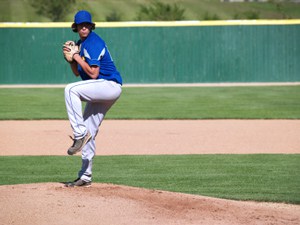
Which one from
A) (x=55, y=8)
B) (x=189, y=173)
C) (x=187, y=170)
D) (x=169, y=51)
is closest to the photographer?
(x=189, y=173)

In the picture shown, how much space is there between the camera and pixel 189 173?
37.0 feet

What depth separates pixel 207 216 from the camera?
25.4 ft

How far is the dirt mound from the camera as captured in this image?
743 cm

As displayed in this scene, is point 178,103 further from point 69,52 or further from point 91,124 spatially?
point 69,52

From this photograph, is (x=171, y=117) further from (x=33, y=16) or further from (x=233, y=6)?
(x=233, y=6)

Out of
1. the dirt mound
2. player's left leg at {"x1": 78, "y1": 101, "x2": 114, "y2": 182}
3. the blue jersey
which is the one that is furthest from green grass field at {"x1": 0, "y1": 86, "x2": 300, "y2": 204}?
the blue jersey

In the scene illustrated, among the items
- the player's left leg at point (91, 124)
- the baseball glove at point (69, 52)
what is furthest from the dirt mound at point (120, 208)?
the baseball glove at point (69, 52)

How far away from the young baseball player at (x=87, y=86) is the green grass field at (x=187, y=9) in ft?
145

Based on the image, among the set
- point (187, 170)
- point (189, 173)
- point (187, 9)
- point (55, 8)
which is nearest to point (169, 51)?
point (187, 170)

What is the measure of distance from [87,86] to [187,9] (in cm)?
5284

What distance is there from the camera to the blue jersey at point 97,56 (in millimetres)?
8305

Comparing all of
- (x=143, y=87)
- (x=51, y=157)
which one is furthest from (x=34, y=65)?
(x=51, y=157)

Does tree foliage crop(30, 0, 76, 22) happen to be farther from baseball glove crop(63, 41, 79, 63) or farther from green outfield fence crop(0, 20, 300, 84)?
baseball glove crop(63, 41, 79, 63)

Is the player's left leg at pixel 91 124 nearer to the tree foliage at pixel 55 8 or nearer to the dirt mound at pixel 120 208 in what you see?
the dirt mound at pixel 120 208
